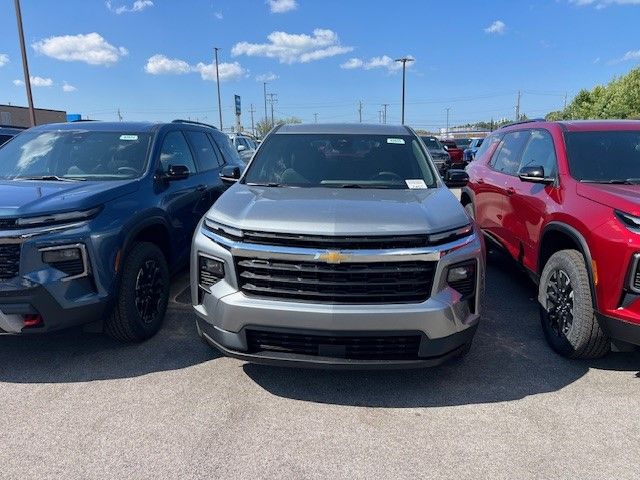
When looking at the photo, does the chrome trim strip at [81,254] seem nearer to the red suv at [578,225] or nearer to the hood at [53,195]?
the hood at [53,195]

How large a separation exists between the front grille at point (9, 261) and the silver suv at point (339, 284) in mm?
1182

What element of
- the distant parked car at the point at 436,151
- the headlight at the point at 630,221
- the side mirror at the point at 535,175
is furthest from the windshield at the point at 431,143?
the headlight at the point at 630,221

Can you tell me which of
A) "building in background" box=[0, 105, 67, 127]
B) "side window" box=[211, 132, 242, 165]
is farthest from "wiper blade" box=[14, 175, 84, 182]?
"building in background" box=[0, 105, 67, 127]

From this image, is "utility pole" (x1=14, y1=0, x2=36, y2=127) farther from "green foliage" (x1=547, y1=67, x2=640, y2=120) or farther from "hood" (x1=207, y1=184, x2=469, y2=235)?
"green foliage" (x1=547, y1=67, x2=640, y2=120)

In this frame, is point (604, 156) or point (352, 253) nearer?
point (352, 253)

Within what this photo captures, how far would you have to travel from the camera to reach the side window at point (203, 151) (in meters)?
5.93

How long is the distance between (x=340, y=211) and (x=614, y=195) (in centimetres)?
197

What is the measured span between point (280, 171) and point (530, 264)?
8.28 ft

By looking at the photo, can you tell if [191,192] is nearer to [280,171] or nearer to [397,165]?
[280,171]

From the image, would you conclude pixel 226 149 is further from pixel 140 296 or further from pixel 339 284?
pixel 339 284

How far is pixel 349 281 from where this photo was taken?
2.96m

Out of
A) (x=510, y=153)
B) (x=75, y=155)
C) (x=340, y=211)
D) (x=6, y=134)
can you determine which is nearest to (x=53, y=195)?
(x=75, y=155)

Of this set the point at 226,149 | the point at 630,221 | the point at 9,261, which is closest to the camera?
the point at 630,221

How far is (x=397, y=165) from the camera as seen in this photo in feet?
14.5
